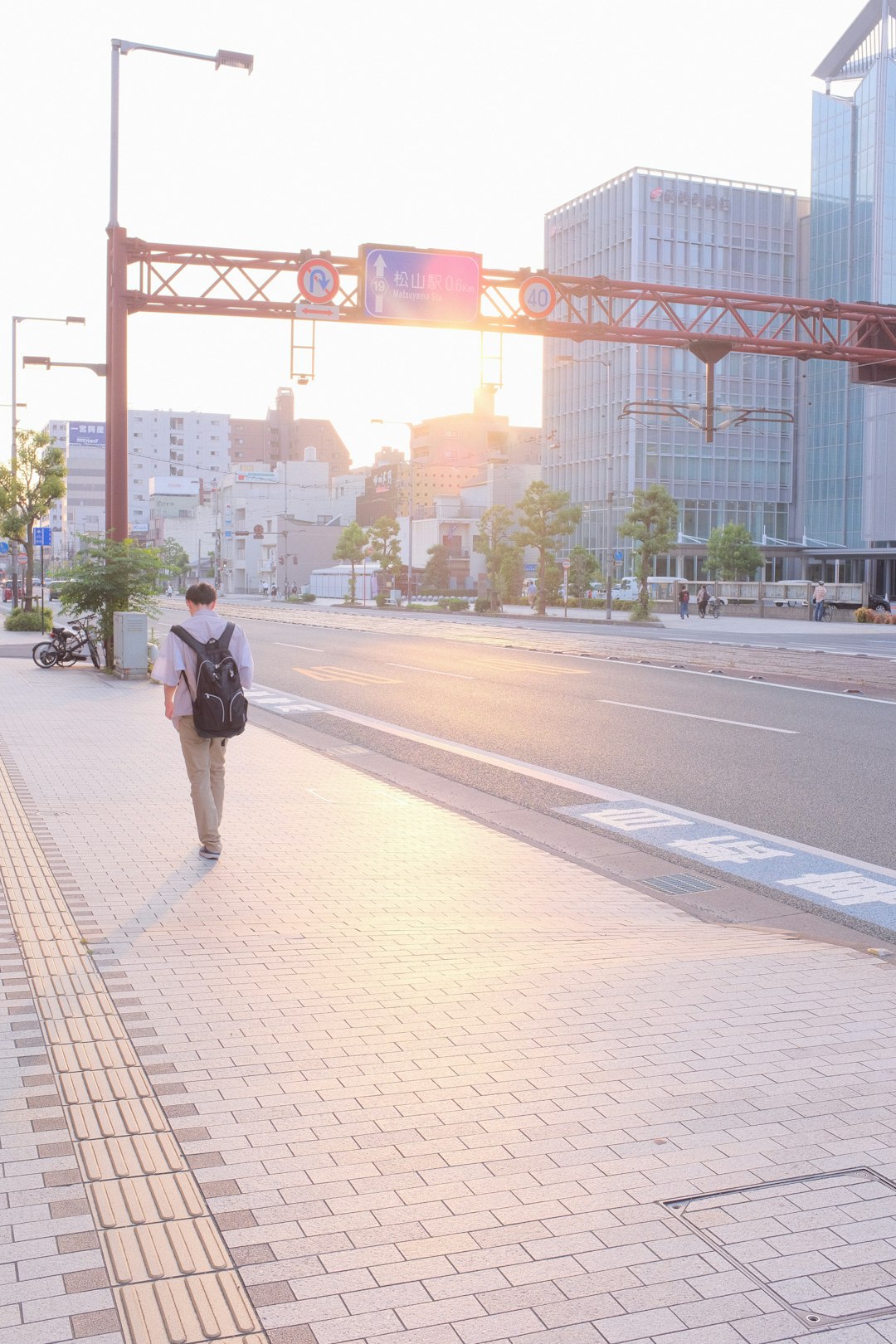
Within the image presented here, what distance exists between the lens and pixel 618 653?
30.7 m

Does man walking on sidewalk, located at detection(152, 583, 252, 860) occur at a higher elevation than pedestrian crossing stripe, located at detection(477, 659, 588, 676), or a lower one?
higher

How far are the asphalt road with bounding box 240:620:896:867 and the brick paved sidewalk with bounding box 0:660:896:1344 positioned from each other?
3576mm

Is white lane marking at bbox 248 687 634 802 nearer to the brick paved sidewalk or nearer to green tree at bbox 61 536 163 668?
the brick paved sidewalk

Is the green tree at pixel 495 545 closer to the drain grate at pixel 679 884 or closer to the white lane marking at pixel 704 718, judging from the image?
the white lane marking at pixel 704 718

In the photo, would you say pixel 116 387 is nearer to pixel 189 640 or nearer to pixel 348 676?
pixel 348 676

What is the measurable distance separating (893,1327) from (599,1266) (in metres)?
0.70

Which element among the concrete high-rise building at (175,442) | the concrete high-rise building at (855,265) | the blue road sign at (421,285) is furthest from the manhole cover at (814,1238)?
the concrete high-rise building at (175,442)

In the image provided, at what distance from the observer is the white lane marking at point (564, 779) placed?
8.98 m

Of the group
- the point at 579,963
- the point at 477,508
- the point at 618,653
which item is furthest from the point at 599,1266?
the point at 477,508

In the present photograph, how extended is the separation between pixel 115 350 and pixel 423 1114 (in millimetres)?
21126

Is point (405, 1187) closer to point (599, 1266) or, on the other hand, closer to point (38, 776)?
point (599, 1266)

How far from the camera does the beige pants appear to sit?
8.05 metres

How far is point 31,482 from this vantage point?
122 feet

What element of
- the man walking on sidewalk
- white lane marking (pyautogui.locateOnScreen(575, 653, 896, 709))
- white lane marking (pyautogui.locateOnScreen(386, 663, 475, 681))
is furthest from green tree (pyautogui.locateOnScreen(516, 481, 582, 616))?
the man walking on sidewalk
